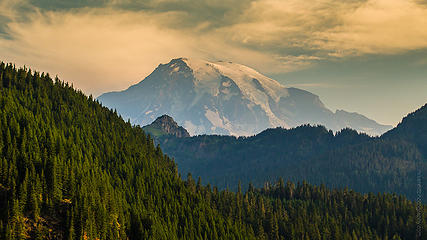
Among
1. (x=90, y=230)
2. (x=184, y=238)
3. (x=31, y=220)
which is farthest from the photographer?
(x=184, y=238)

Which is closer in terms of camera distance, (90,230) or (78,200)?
(90,230)

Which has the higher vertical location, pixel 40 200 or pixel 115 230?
pixel 40 200

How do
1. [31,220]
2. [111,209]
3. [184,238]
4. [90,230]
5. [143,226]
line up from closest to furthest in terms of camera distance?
[31,220] → [90,230] → [111,209] → [143,226] → [184,238]

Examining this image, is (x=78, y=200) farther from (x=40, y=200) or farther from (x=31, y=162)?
(x=31, y=162)

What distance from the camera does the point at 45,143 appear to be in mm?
186125

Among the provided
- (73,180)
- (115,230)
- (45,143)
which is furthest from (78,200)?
(45,143)

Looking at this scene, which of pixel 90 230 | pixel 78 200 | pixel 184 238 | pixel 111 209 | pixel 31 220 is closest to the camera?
pixel 31 220

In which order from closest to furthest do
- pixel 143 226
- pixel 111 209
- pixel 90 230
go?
pixel 90 230, pixel 111 209, pixel 143 226

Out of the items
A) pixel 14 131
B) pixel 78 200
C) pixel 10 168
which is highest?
pixel 14 131

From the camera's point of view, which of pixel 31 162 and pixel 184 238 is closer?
pixel 31 162

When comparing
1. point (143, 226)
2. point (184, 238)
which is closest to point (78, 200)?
point (143, 226)

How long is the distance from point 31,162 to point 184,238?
8836 centimetres

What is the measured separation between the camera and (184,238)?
199 m

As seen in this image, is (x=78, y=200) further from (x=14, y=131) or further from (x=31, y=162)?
(x=14, y=131)
